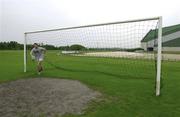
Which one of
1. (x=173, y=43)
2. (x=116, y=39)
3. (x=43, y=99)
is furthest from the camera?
(x=173, y=43)

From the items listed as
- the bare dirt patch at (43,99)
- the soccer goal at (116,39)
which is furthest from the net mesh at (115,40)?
the bare dirt patch at (43,99)

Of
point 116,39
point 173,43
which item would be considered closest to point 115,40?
point 116,39

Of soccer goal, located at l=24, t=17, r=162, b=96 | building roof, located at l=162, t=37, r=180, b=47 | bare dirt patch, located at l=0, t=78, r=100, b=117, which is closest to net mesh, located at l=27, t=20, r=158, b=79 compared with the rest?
soccer goal, located at l=24, t=17, r=162, b=96

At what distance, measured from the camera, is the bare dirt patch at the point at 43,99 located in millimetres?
5953

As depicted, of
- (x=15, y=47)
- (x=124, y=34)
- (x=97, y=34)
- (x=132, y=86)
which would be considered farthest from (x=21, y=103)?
(x=15, y=47)

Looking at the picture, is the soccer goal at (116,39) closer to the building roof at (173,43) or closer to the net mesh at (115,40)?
the net mesh at (115,40)

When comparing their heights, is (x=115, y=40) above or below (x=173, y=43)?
below

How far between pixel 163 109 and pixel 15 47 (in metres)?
57.2

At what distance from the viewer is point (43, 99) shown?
714cm

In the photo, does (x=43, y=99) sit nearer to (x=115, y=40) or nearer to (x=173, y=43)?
(x=115, y=40)

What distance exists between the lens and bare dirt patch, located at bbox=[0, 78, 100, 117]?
19.5 feet

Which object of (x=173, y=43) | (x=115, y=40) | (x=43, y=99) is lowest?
(x=43, y=99)

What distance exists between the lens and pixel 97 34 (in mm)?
13844

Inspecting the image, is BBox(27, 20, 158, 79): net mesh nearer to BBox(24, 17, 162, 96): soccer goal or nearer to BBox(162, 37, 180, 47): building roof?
BBox(24, 17, 162, 96): soccer goal
